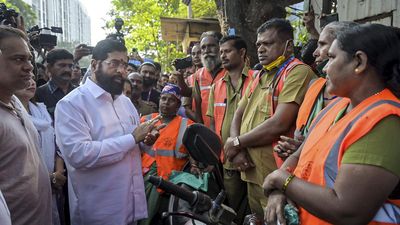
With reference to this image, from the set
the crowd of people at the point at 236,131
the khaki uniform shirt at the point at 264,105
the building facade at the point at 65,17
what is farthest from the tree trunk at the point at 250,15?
the building facade at the point at 65,17

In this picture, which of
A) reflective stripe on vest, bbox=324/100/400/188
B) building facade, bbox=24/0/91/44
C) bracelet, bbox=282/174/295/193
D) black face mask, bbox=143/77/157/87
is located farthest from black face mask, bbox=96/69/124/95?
building facade, bbox=24/0/91/44

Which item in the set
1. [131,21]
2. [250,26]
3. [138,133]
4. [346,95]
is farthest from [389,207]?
[131,21]

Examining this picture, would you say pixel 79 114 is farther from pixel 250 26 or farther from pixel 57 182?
pixel 250 26

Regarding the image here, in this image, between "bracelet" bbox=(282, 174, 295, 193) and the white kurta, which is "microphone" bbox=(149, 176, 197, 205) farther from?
the white kurta

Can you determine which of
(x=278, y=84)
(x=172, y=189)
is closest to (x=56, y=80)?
(x=278, y=84)

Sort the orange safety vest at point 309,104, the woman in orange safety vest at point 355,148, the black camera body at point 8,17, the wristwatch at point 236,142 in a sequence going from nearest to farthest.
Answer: the woman in orange safety vest at point 355,148
the orange safety vest at point 309,104
the wristwatch at point 236,142
the black camera body at point 8,17

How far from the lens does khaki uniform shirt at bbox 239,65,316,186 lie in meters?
3.11

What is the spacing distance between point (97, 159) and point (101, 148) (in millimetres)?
→ 88

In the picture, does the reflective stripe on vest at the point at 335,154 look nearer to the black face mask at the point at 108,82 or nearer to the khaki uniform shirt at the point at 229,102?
the black face mask at the point at 108,82

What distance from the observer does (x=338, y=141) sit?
1666 mm

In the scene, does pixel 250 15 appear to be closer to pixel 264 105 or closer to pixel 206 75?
pixel 206 75

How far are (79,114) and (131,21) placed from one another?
737 inches

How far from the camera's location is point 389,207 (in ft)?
5.24

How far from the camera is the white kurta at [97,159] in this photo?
2.90 metres
